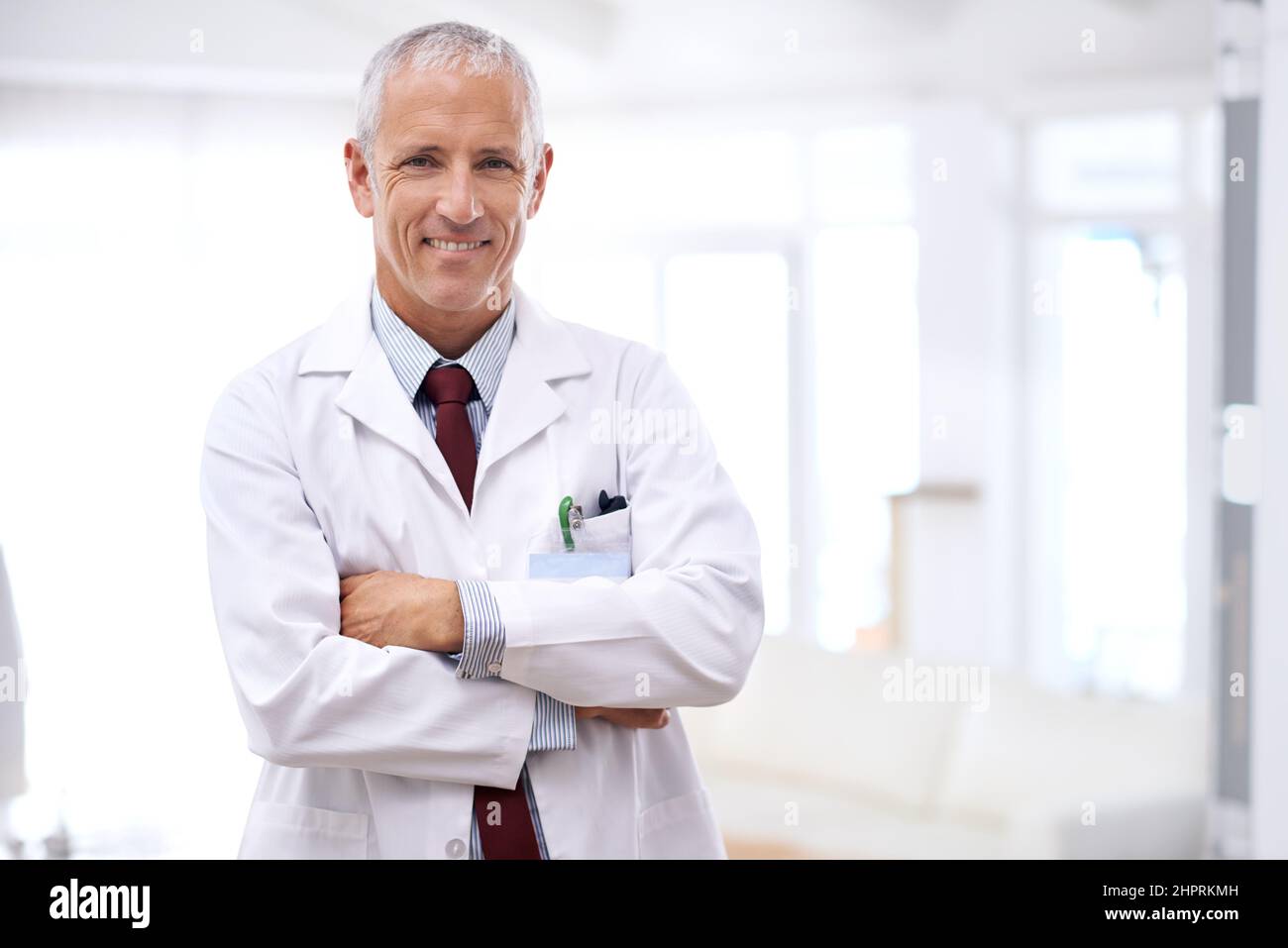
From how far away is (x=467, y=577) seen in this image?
129cm

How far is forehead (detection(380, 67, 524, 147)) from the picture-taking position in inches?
50.1

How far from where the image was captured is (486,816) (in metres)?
1.26

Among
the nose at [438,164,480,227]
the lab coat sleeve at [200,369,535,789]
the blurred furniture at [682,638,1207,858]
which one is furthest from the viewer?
the blurred furniture at [682,638,1207,858]

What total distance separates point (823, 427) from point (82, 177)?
1.70m

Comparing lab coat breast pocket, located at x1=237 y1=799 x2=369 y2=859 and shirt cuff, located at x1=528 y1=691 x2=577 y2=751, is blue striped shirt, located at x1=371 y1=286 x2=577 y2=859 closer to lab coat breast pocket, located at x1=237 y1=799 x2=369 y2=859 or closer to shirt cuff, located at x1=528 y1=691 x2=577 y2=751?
shirt cuff, located at x1=528 y1=691 x2=577 y2=751

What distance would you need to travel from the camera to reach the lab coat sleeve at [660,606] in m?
1.19

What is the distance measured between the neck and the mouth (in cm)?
6

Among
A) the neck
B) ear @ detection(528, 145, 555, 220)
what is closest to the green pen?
the neck

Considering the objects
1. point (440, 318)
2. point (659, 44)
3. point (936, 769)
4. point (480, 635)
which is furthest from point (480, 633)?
point (936, 769)

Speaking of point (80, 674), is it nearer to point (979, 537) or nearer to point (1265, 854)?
point (1265, 854)

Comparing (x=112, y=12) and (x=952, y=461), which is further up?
(x=112, y=12)

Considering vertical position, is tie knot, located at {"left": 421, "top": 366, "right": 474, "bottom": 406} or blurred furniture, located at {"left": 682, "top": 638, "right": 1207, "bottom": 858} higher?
tie knot, located at {"left": 421, "top": 366, "right": 474, "bottom": 406}
